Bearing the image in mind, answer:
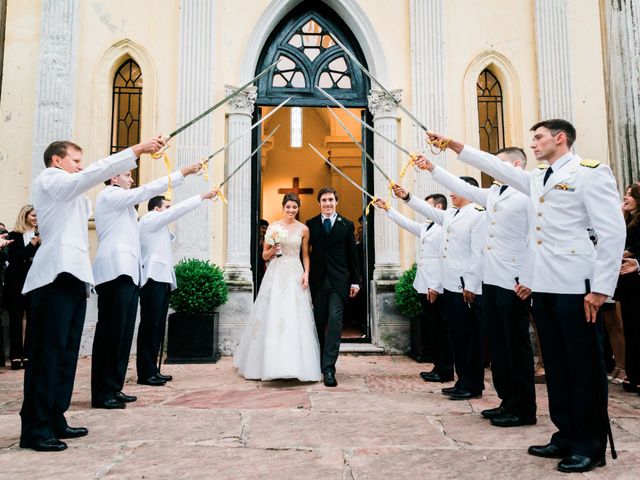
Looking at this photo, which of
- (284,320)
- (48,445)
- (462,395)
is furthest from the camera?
(284,320)

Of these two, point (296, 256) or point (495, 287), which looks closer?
point (495, 287)

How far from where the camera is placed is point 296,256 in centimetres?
653

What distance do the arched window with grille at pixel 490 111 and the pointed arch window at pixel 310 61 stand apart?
2083mm

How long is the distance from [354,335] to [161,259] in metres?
4.32

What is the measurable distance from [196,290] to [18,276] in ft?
7.51

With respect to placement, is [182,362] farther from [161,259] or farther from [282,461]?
[282,461]

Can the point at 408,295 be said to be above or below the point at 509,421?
above

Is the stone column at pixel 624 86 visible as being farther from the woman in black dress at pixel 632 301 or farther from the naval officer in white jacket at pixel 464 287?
the naval officer in white jacket at pixel 464 287

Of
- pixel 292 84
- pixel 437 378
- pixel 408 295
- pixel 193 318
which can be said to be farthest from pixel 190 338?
Answer: pixel 292 84

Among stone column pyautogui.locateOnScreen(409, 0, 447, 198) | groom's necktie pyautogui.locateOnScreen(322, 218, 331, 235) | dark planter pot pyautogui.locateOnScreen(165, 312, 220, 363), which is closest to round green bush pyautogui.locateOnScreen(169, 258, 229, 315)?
dark planter pot pyautogui.locateOnScreen(165, 312, 220, 363)

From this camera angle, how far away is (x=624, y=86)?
8.05m

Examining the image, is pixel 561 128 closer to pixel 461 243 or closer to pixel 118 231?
pixel 461 243

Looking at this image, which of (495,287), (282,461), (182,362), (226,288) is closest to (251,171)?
(226,288)

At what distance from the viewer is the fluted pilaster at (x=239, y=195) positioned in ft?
28.1
